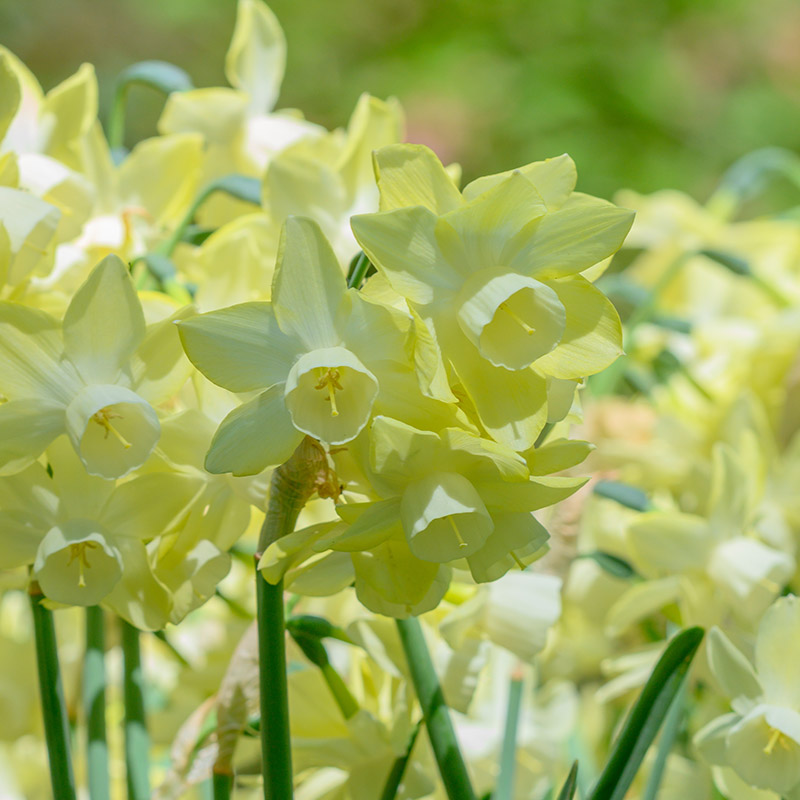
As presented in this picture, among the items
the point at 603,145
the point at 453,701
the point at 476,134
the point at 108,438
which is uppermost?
the point at 476,134

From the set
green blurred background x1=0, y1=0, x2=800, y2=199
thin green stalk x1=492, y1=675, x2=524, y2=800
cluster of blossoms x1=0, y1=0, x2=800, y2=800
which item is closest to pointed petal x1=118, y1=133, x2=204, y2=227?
cluster of blossoms x1=0, y1=0, x2=800, y2=800

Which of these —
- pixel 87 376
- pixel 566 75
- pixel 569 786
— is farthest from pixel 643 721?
pixel 566 75

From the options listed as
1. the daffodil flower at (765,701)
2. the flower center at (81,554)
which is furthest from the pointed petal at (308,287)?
the daffodil flower at (765,701)

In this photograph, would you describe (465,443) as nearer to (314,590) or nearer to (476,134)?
(314,590)

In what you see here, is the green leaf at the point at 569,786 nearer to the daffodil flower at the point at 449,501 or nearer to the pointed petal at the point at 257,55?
the daffodil flower at the point at 449,501

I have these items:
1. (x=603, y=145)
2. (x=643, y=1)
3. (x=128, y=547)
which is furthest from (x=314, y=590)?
(x=643, y=1)

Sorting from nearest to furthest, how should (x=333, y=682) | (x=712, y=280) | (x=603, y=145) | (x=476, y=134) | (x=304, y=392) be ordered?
1. (x=304, y=392)
2. (x=333, y=682)
3. (x=712, y=280)
4. (x=603, y=145)
5. (x=476, y=134)

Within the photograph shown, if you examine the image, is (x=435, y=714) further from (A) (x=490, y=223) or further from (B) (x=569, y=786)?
(A) (x=490, y=223)

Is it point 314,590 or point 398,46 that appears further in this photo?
point 398,46
